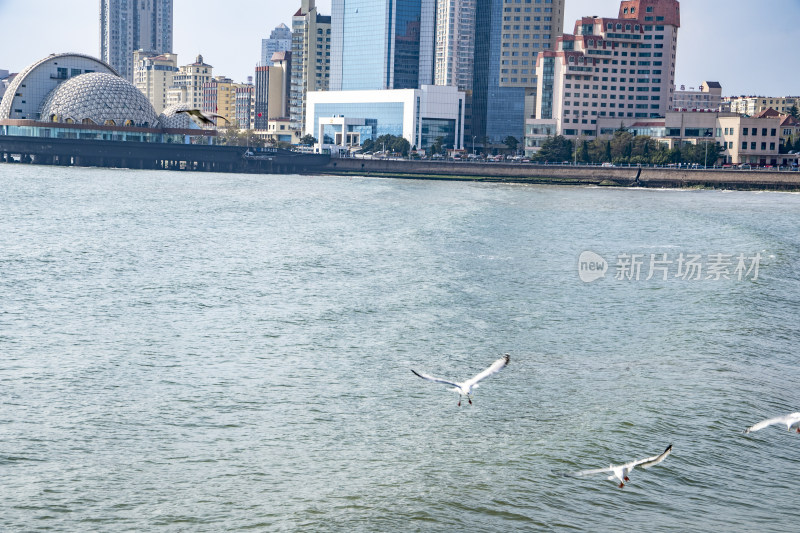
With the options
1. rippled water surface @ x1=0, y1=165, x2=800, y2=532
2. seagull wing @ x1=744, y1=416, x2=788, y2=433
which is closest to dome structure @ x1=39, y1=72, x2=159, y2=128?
rippled water surface @ x1=0, y1=165, x2=800, y2=532

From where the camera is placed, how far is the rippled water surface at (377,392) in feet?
52.3

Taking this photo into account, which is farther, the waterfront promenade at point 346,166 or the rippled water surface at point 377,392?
the waterfront promenade at point 346,166

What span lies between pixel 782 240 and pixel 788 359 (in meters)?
34.4

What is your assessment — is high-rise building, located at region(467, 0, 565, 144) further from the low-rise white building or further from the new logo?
the new logo

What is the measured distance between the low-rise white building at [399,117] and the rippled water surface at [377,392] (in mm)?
134092

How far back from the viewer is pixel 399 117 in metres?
183

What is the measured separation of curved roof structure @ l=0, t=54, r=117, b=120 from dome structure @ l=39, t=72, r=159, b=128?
203 cm

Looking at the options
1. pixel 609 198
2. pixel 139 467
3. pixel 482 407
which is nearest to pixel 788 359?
pixel 482 407

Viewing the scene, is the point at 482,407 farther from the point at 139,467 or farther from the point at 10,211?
the point at 10,211

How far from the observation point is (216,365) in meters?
24.2

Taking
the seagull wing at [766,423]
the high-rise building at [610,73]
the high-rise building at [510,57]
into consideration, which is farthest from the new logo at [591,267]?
the high-rise building at [510,57]

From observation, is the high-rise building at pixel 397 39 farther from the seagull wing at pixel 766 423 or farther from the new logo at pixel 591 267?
the seagull wing at pixel 766 423

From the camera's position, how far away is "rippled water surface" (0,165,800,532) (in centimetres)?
1595

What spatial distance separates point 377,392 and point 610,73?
15645cm
